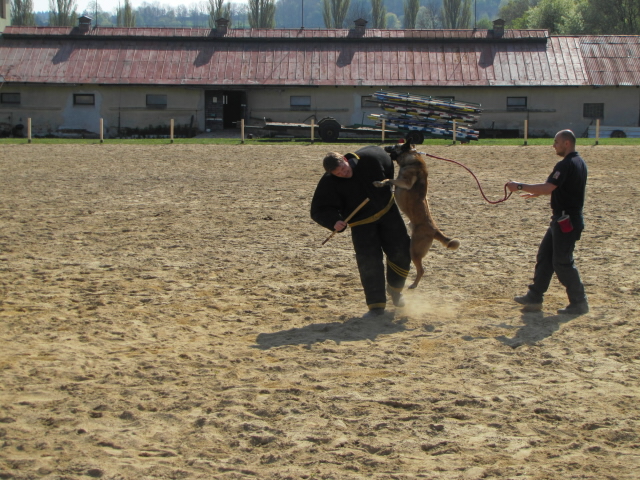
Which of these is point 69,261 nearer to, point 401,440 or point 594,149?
point 401,440

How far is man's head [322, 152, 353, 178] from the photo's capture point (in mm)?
6840

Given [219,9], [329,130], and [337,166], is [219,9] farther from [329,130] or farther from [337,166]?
[337,166]

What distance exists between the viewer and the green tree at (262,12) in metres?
68.0

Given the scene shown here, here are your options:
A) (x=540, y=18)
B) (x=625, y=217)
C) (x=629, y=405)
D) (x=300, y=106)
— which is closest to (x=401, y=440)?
(x=629, y=405)

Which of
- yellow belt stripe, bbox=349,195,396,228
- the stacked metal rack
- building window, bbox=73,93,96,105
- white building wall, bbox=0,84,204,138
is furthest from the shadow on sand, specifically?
building window, bbox=73,93,96,105

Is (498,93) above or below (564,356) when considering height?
above

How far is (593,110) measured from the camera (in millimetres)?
36188

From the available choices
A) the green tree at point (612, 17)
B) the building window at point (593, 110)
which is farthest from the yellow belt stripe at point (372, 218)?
the green tree at point (612, 17)

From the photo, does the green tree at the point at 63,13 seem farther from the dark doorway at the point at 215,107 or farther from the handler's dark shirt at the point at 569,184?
the handler's dark shirt at the point at 569,184

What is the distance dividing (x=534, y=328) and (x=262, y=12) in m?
65.4

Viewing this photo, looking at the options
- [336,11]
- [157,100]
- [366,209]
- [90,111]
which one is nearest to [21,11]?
[336,11]

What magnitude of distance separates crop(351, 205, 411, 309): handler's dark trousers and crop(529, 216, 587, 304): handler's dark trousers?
130 cm

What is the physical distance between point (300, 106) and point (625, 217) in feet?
84.9

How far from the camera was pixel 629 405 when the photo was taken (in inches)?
195
